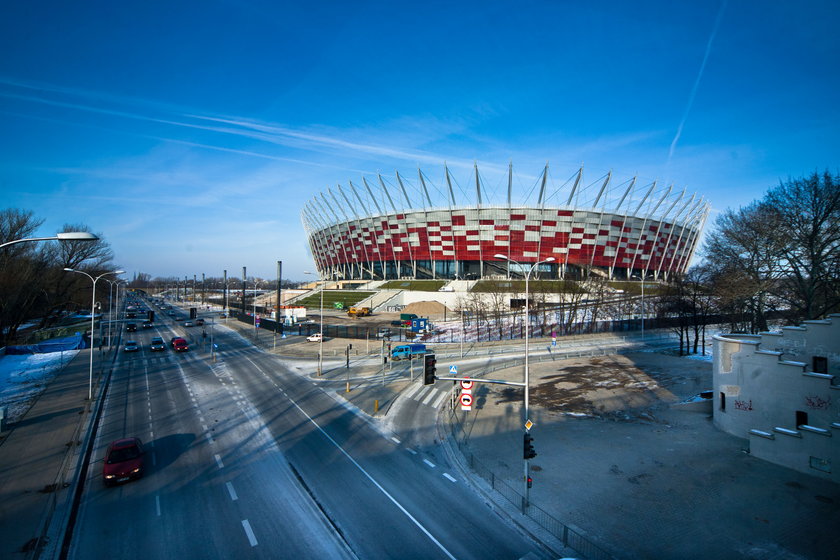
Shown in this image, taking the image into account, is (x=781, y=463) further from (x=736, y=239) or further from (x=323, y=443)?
(x=736, y=239)

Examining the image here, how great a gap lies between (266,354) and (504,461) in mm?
33881

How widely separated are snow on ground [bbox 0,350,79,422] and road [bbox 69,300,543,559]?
6.02m

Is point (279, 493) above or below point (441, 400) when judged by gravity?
above

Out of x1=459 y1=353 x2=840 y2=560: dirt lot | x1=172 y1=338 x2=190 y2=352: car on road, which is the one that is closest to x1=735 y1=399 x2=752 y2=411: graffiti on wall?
x1=459 y1=353 x2=840 y2=560: dirt lot

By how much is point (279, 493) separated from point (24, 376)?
33.4 m

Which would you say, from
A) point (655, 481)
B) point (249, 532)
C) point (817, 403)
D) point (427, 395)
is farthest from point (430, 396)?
point (817, 403)

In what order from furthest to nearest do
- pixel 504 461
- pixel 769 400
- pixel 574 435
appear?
1. pixel 574 435
2. pixel 769 400
3. pixel 504 461

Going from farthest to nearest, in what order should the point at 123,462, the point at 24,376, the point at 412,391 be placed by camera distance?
the point at 24,376 < the point at 412,391 < the point at 123,462

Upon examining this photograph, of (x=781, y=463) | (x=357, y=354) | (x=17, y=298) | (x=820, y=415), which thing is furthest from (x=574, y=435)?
(x=17, y=298)

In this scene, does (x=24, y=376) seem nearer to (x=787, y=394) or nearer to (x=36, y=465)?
(x=36, y=465)

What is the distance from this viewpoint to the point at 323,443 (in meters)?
18.5

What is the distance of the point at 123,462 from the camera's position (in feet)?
49.3

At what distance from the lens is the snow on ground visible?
2454 centimetres

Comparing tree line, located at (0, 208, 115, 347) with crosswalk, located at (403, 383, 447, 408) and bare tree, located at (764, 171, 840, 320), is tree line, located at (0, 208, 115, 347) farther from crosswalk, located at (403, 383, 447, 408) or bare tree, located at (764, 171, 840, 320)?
bare tree, located at (764, 171, 840, 320)
